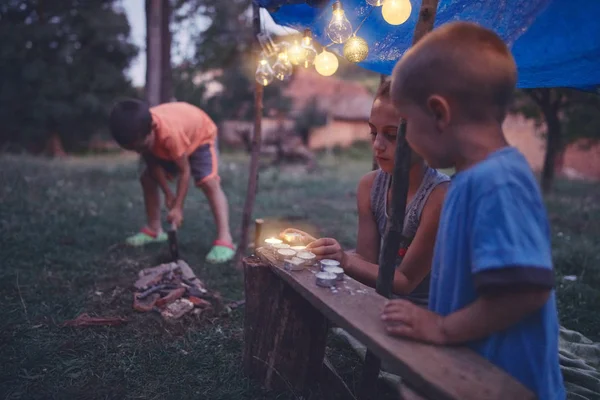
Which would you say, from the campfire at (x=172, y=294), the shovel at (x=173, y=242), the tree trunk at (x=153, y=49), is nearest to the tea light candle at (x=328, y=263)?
the campfire at (x=172, y=294)

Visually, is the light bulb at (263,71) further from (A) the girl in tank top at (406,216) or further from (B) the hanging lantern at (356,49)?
(A) the girl in tank top at (406,216)

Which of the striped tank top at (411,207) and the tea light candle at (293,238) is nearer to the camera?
the striped tank top at (411,207)

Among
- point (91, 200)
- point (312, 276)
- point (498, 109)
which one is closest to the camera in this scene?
point (498, 109)

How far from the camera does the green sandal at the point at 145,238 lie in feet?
16.4

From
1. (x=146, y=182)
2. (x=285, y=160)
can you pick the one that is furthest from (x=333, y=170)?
(x=146, y=182)

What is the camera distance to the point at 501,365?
50.6 inches

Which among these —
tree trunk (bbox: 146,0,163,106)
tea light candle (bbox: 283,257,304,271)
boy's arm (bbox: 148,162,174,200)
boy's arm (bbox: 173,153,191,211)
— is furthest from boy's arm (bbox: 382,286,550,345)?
tree trunk (bbox: 146,0,163,106)

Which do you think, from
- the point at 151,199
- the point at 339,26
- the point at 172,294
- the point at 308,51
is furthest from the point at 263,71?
the point at 151,199

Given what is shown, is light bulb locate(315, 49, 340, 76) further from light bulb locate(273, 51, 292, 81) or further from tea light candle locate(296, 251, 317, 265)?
tea light candle locate(296, 251, 317, 265)

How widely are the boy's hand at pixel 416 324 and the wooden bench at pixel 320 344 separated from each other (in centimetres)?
2

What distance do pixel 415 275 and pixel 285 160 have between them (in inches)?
585

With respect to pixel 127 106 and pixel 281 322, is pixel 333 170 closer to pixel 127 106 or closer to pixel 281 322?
pixel 127 106

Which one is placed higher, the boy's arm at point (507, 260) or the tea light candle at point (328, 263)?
the boy's arm at point (507, 260)

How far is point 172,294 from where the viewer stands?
3.39 m
